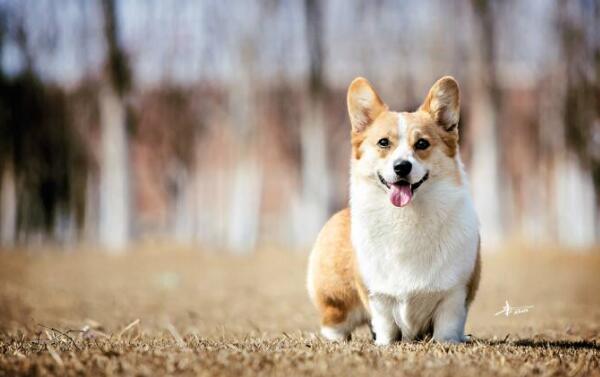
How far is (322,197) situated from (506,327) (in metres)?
15.4

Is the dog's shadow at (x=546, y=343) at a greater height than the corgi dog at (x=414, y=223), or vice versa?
the corgi dog at (x=414, y=223)

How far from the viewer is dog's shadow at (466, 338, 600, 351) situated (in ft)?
15.3

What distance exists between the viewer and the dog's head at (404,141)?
4.30 meters

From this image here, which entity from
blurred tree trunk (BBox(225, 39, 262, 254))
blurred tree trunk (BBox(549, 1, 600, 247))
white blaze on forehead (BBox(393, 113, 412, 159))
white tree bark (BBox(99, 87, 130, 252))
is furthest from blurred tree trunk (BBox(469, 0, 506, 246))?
white blaze on forehead (BBox(393, 113, 412, 159))

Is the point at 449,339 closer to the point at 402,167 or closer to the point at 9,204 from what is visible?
the point at 402,167

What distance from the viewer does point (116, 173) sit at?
20.8m

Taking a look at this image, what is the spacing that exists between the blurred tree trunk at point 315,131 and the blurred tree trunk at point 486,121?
4.73 meters

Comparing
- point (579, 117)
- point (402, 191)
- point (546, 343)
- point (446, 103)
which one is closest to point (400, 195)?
point (402, 191)

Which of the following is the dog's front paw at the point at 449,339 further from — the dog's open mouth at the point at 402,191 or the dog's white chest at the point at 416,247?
the dog's open mouth at the point at 402,191

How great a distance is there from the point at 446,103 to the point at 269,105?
27.8 metres

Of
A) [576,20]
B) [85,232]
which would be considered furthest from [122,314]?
[85,232]

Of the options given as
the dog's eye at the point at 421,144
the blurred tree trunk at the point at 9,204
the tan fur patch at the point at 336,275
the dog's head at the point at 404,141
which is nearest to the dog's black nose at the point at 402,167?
the dog's head at the point at 404,141

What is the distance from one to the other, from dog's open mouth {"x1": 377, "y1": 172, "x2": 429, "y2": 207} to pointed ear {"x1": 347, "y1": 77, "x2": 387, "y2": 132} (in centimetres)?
62

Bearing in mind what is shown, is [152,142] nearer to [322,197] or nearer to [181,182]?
[181,182]
